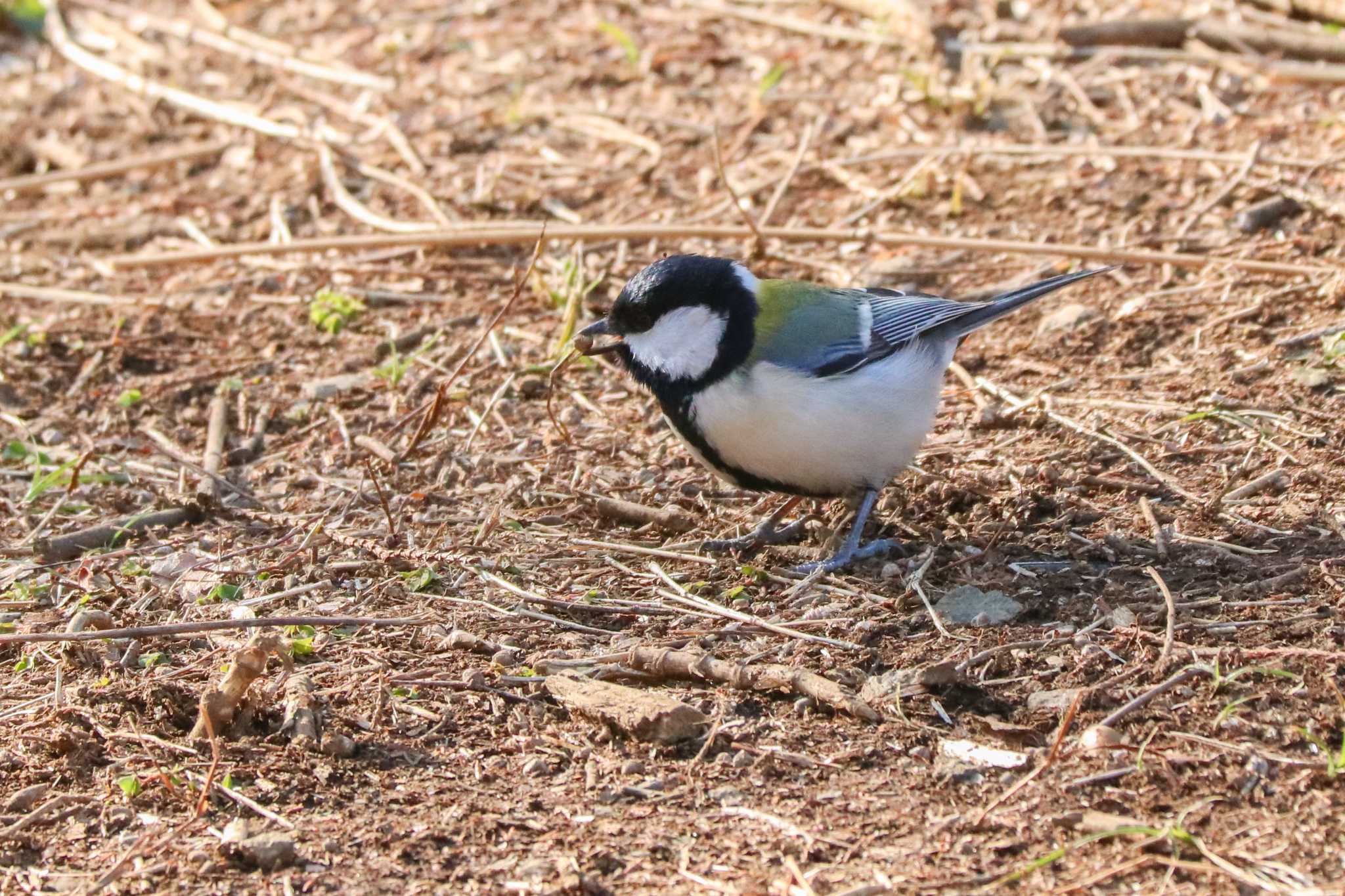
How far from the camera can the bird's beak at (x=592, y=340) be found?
4055 mm

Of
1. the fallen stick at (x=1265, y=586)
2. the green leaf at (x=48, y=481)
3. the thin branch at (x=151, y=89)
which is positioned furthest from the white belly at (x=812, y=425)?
the thin branch at (x=151, y=89)

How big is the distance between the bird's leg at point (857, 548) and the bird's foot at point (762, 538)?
0.18 m

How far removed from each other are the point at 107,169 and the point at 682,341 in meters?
4.23

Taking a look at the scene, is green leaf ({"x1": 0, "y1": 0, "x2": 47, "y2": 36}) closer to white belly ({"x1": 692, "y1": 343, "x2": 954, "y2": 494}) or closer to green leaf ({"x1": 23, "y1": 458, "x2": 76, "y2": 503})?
green leaf ({"x1": 23, "y1": 458, "x2": 76, "y2": 503})

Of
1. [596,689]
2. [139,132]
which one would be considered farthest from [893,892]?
[139,132]

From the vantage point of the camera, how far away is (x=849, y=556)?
4.03m

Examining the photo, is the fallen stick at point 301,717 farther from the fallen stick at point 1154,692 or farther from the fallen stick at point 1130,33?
the fallen stick at point 1130,33

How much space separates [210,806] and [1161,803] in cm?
191

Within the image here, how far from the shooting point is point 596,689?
327 centimetres

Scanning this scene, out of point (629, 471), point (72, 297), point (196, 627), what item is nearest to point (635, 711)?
point (196, 627)

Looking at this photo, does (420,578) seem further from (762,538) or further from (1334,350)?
(1334,350)

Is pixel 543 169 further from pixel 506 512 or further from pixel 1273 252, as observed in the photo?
pixel 1273 252

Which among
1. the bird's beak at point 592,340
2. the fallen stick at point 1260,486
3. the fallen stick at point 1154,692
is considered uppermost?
the bird's beak at point 592,340

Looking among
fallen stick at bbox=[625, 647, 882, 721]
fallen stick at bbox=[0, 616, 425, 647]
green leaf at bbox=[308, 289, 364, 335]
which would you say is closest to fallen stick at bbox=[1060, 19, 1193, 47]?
green leaf at bbox=[308, 289, 364, 335]
